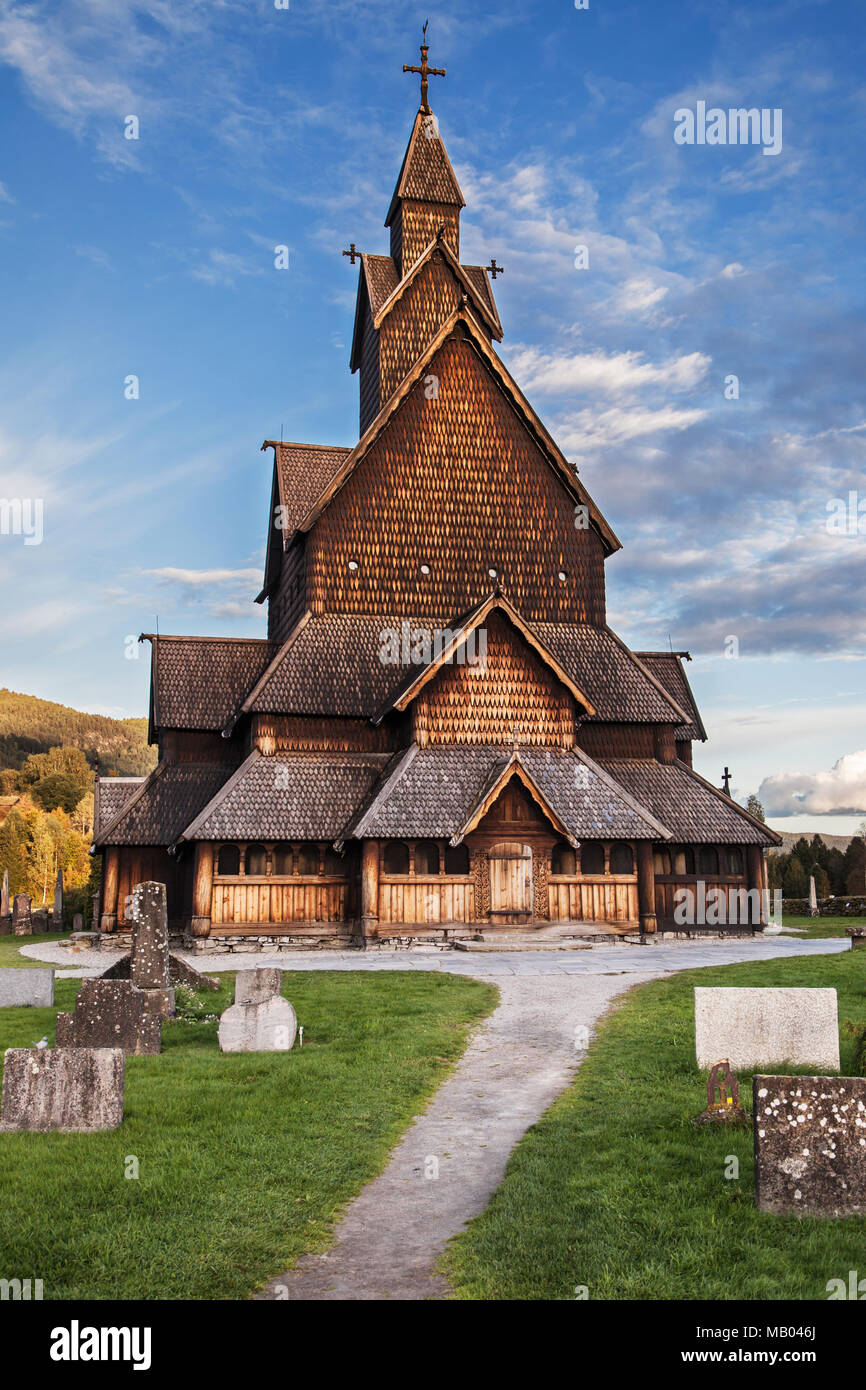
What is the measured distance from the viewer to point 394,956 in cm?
2423

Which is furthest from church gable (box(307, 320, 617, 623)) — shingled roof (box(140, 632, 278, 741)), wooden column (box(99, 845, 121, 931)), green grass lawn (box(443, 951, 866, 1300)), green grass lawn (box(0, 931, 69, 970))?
green grass lawn (box(443, 951, 866, 1300))

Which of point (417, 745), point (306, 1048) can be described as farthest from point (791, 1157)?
point (417, 745)

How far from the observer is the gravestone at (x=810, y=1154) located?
6742mm

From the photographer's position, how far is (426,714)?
28766 millimetres

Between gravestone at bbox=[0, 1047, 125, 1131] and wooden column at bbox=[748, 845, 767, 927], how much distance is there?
25240 millimetres

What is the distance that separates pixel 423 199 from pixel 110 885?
27.4 m

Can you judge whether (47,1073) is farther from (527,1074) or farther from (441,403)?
(441,403)

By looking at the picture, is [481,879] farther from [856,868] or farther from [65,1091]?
[856,868]

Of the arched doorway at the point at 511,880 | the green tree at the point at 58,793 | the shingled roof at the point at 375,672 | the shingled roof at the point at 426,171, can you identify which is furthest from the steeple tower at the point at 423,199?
the green tree at the point at 58,793

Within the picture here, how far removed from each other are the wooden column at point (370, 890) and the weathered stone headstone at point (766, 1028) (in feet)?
54.1

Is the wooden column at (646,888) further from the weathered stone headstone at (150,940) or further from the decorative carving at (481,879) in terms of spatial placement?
the weathered stone headstone at (150,940)

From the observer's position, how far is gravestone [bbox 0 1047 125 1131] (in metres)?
8.79

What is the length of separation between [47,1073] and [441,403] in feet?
93.3

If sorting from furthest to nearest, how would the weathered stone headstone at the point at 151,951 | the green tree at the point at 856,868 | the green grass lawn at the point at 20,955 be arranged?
1. the green tree at the point at 856,868
2. the green grass lawn at the point at 20,955
3. the weathered stone headstone at the point at 151,951
